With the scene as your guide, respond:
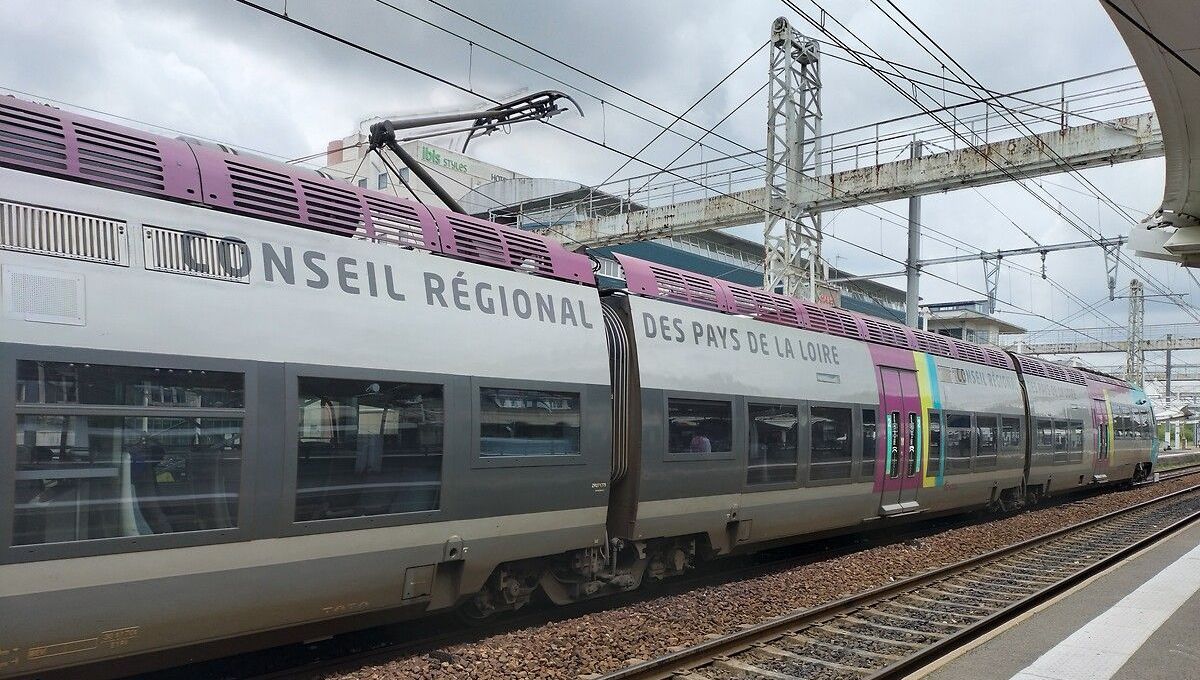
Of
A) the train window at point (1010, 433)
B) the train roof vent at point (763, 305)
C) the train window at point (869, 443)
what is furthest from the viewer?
the train window at point (1010, 433)

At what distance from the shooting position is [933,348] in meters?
15.1

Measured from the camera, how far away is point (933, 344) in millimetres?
15164

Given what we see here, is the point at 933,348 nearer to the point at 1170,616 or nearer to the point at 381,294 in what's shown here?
the point at 1170,616

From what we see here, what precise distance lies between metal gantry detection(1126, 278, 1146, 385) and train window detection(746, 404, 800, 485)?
4133cm

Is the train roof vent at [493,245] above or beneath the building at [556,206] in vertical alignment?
beneath

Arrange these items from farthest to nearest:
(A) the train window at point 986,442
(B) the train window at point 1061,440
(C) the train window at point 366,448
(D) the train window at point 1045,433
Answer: (B) the train window at point 1061,440 → (D) the train window at point 1045,433 → (A) the train window at point 986,442 → (C) the train window at point 366,448

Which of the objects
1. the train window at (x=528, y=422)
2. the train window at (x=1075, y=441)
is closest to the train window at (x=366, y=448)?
the train window at (x=528, y=422)

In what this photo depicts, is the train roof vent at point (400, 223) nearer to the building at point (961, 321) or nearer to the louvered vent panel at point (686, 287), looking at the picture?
the louvered vent panel at point (686, 287)

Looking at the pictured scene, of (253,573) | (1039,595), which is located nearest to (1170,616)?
(1039,595)

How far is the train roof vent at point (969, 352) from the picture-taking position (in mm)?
16078

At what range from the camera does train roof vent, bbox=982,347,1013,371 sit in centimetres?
1715

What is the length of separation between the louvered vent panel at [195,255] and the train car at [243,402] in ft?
0.05

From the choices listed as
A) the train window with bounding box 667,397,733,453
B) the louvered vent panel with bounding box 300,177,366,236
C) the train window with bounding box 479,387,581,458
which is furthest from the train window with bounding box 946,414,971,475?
the louvered vent panel with bounding box 300,177,366,236

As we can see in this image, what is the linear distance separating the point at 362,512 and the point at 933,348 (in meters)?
11.8
